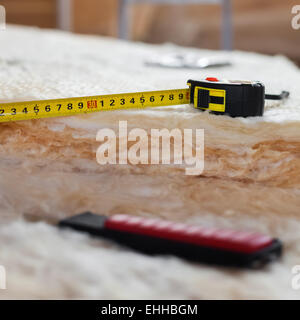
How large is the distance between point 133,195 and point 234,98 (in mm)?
296

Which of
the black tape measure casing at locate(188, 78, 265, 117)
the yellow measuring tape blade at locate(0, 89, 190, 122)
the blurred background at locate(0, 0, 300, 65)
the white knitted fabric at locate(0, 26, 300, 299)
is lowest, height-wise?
the white knitted fabric at locate(0, 26, 300, 299)

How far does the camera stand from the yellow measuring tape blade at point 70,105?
1.04m

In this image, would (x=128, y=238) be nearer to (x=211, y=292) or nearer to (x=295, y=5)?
(x=211, y=292)

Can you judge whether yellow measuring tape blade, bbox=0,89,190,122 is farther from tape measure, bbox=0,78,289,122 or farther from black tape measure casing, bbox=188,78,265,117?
black tape measure casing, bbox=188,78,265,117

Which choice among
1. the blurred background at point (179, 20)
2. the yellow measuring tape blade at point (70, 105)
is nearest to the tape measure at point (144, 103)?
the yellow measuring tape blade at point (70, 105)

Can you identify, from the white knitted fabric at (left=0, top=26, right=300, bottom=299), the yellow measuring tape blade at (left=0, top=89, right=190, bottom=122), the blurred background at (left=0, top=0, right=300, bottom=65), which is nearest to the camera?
the white knitted fabric at (left=0, top=26, right=300, bottom=299)

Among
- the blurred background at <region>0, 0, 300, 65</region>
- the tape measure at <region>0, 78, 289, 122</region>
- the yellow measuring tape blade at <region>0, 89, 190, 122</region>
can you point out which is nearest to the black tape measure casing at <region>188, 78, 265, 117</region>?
the tape measure at <region>0, 78, 289, 122</region>

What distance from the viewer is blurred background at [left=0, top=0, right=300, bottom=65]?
3.52 meters

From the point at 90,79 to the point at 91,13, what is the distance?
2811 millimetres

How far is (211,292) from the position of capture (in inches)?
27.3

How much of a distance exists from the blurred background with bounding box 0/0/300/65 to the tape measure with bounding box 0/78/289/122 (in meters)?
2.54

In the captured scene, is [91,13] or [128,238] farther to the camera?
[91,13]

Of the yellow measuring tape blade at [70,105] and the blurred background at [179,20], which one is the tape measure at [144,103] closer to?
the yellow measuring tape blade at [70,105]
